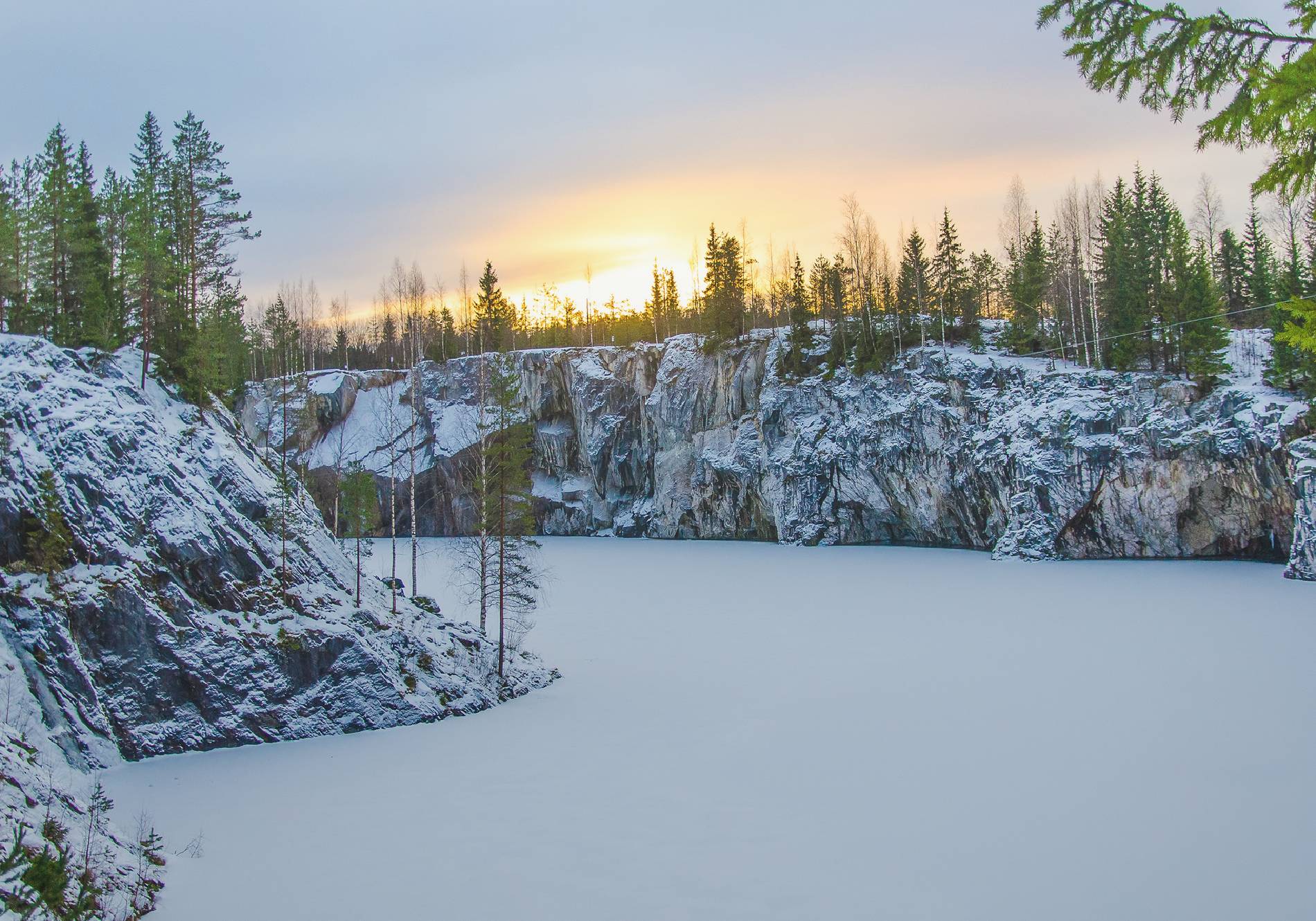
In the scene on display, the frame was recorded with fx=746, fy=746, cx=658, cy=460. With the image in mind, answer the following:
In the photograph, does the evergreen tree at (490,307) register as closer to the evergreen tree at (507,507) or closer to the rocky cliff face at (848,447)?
the rocky cliff face at (848,447)

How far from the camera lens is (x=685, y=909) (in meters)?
8.57

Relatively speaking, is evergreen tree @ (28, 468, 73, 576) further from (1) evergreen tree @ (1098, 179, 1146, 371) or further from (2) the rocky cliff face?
(1) evergreen tree @ (1098, 179, 1146, 371)

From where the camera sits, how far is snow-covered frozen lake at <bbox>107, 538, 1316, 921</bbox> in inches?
346

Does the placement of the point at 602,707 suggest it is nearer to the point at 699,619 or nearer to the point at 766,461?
the point at 699,619

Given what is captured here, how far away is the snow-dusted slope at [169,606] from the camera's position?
43.7 feet

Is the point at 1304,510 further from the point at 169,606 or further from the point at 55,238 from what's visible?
the point at 55,238

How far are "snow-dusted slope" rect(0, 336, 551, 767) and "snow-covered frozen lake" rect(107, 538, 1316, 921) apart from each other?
0.87m

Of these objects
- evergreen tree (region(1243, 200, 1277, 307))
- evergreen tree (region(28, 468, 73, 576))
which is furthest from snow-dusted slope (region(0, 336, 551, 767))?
evergreen tree (region(1243, 200, 1277, 307))

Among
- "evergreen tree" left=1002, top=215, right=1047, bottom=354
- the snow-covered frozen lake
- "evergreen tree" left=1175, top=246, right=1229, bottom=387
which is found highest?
"evergreen tree" left=1002, top=215, right=1047, bottom=354

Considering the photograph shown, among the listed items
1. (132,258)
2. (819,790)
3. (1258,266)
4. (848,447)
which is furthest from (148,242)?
(1258,266)

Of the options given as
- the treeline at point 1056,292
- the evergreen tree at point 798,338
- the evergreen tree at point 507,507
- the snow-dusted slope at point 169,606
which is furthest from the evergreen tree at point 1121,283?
the snow-dusted slope at point 169,606

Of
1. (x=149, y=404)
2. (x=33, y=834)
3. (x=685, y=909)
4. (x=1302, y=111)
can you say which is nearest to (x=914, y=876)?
(x=685, y=909)

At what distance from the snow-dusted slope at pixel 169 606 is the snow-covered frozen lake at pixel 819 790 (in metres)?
0.87

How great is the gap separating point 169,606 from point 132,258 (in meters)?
16.0
